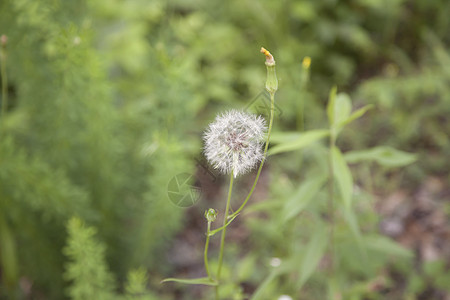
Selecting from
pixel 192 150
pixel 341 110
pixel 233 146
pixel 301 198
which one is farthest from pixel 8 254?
pixel 341 110

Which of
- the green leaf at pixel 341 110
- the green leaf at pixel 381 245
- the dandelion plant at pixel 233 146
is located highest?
the green leaf at pixel 341 110

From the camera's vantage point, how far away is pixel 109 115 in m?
1.90

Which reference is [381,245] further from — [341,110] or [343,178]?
[341,110]

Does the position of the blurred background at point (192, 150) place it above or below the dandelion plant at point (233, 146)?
above

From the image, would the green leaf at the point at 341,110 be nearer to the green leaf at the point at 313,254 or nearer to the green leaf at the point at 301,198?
the green leaf at the point at 301,198

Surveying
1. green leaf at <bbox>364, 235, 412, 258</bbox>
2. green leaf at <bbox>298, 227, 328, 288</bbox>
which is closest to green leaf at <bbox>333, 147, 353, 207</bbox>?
green leaf at <bbox>298, 227, 328, 288</bbox>

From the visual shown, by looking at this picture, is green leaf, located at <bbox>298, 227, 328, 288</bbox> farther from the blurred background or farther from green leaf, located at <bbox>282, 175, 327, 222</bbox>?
green leaf, located at <bbox>282, 175, 327, 222</bbox>

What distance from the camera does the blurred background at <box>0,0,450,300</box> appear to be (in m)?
1.71

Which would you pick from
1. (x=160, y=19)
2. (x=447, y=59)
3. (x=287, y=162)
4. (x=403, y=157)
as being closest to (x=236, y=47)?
(x=160, y=19)

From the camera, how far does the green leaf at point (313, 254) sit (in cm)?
143

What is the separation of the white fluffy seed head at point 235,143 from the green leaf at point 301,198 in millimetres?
582

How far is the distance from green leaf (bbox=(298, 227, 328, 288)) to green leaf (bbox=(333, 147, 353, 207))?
0.27 m

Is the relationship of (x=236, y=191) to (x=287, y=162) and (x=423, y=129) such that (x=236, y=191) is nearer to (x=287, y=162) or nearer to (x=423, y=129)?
(x=287, y=162)

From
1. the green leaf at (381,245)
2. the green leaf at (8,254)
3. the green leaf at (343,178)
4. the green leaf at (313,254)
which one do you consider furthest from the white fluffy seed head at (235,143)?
the green leaf at (8,254)
